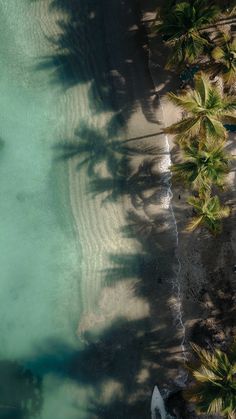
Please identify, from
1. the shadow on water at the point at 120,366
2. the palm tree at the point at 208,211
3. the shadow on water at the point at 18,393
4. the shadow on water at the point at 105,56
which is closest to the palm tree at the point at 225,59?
the shadow on water at the point at 105,56

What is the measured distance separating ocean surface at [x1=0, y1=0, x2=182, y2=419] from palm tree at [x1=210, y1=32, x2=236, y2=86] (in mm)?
3169

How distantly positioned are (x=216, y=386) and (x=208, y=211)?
5.69 m

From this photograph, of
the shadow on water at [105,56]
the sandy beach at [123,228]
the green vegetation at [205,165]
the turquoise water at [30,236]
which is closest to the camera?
the green vegetation at [205,165]

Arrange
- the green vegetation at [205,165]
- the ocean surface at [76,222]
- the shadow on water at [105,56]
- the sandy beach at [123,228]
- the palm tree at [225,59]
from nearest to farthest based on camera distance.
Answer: the green vegetation at [205,165] < the palm tree at [225,59] < the sandy beach at [123,228] < the ocean surface at [76,222] < the shadow on water at [105,56]

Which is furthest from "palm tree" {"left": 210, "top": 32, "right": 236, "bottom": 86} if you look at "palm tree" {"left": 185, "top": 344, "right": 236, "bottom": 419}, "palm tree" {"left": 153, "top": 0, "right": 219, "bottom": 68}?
"palm tree" {"left": 185, "top": 344, "right": 236, "bottom": 419}

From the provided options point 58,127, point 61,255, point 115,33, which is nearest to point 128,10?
point 115,33

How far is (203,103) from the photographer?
13984mm

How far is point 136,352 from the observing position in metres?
17.3

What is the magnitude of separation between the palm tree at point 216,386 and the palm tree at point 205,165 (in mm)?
5621

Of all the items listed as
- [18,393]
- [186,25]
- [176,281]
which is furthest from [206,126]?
[18,393]

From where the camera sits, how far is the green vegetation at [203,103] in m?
14.0

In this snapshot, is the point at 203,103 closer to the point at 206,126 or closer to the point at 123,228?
the point at 206,126

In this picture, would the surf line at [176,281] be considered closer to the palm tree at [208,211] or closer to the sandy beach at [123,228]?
the sandy beach at [123,228]

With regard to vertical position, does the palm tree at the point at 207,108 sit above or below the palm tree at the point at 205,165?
above
